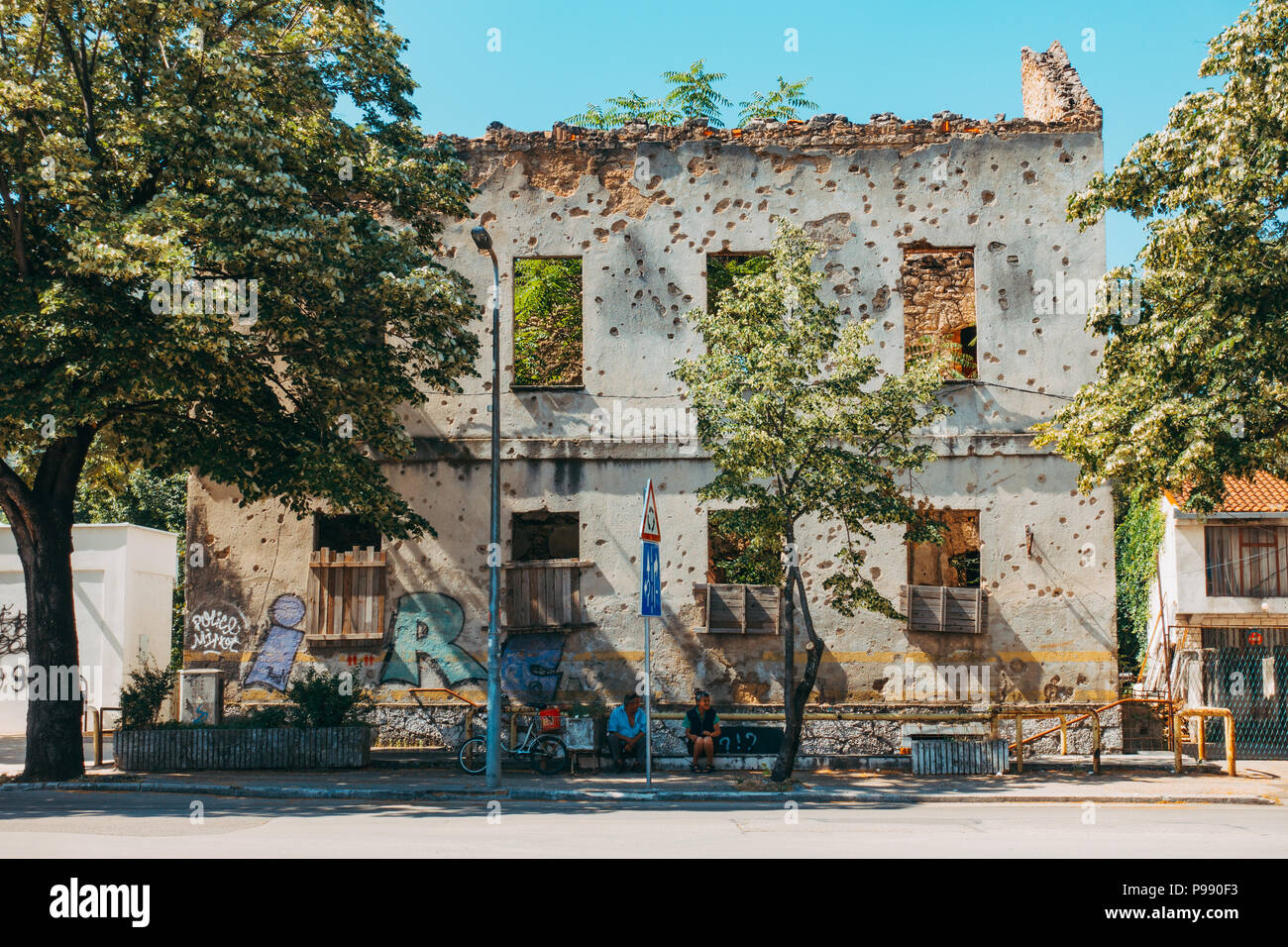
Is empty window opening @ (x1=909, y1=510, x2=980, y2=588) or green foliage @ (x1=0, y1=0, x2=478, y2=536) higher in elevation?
green foliage @ (x1=0, y1=0, x2=478, y2=536)

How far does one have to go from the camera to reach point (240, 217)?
1502cm

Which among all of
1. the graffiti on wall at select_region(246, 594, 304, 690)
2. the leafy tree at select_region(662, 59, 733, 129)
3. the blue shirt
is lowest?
the blue shirt

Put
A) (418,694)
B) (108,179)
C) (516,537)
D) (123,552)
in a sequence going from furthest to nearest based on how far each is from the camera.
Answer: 1. (123,552)
2. (516,537)
3. (418,694)
4. (108,179)

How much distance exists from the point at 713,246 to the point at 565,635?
726 centimetres

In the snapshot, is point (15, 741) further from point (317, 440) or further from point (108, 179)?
point (108, 179)

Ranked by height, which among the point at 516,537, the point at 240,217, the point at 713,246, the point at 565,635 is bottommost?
the point at 565,635

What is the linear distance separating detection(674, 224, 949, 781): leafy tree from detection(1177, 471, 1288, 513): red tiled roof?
8202mm

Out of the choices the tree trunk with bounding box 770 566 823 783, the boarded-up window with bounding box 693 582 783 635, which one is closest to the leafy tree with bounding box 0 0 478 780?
the boarded-up window with bounding box 693 582 783 635

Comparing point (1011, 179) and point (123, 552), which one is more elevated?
point (1011, 179)

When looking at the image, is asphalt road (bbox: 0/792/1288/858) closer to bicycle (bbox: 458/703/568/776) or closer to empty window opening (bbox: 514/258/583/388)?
bicycle (bbox: 458/703/568/776)

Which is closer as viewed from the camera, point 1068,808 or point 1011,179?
point 1068,808

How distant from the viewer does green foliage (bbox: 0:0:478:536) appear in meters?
14.6
